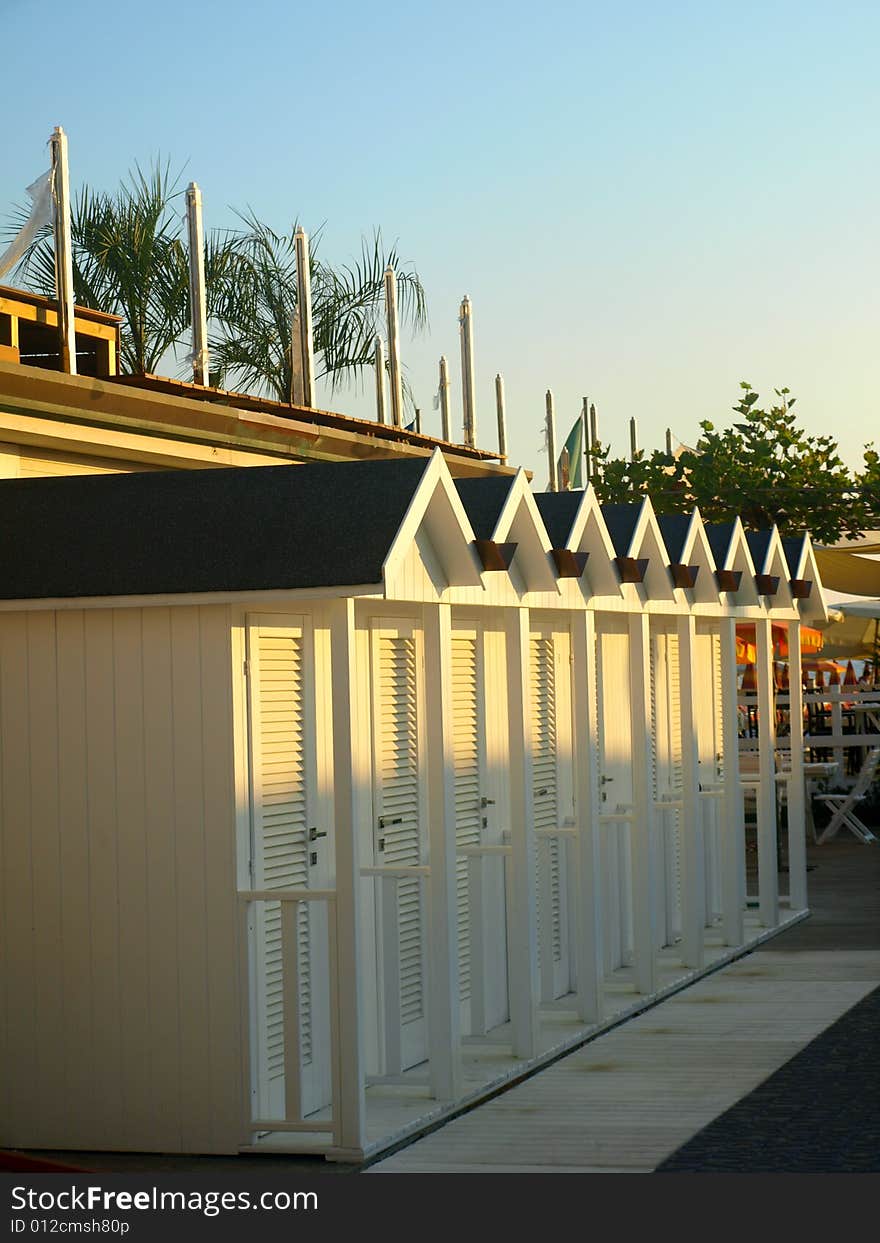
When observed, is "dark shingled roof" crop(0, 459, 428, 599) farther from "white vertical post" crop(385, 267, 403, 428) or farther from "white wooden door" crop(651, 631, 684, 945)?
"white vertical post" crop(385, 267, 403, 428)

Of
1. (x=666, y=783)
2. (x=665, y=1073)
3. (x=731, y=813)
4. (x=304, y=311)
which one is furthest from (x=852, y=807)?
(x=665, y=1073)

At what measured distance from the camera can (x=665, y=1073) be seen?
905 centimetres

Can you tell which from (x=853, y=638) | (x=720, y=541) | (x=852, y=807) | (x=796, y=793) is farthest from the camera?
(x=853, y=638)

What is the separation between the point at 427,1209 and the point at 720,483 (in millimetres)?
19651

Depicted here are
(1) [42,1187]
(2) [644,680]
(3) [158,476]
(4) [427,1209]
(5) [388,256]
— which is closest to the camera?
(1) [42,1187]

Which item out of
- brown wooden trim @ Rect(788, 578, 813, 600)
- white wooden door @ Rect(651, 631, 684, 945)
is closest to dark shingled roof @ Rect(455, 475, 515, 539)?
white wooden door @ Rect(651, 631, 684, 945)

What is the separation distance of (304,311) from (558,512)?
495 centimetres

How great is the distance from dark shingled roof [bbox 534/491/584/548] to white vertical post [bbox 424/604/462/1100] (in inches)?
55.9

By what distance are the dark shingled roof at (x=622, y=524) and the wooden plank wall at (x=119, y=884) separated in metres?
3.74

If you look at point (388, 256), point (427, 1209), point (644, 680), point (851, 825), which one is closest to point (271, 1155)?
point (427, 1209)

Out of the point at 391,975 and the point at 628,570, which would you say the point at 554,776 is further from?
the point at 391,975

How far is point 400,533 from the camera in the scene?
7.38m

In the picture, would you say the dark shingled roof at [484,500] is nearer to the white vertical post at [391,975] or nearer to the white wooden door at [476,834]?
the white wooden door at [476,834]

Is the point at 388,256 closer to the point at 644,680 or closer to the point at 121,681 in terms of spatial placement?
the point at 644,680
